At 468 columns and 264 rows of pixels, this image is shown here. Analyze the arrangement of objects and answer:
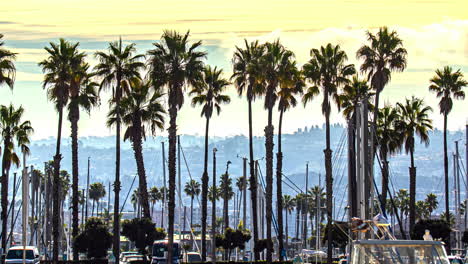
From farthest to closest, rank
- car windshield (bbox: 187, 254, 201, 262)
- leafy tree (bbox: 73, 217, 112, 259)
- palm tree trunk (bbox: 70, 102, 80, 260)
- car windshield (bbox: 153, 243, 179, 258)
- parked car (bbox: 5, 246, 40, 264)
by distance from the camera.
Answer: car windshield (bbox: 187, 254, 201, 262) → palm tree trunk (bbox: 70, 102, 80, 260) → car windshield (bbox: 153, 243, 179, 258) → leafy tree (bbox: 73, 217, 112, 259) → parked car (bbox: 5, 246, 40, 264)

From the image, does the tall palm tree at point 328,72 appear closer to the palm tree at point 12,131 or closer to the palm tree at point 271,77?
the palm tree at point 271,77

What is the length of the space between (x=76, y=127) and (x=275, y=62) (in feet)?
Answer: 50.0

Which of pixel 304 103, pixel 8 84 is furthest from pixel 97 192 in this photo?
pixel 8 84

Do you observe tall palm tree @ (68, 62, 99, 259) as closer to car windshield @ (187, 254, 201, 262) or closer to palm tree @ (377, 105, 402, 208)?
car windshield @ (187, 254, 201, 262)

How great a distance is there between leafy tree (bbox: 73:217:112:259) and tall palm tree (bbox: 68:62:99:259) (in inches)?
107

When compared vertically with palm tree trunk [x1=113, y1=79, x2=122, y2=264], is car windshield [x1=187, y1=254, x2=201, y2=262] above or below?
below

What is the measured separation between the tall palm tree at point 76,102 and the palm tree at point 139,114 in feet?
6.72

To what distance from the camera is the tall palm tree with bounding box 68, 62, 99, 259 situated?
192 feet

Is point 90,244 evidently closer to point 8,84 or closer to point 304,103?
point 8,84

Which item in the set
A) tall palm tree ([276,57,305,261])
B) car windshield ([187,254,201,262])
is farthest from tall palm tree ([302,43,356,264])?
car windshield ([187,254,201,262])

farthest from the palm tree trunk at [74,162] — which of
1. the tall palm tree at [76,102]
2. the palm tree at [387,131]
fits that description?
the palm tree at [387,131]

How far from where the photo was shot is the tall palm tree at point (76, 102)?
58500mm

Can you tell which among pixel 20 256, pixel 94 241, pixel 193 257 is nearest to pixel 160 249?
pixel 94 241

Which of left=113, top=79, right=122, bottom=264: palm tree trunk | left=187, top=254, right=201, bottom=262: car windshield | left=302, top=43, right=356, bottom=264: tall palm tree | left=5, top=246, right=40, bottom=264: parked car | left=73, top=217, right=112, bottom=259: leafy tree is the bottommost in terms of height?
left=187, top=254, right=201, bottom=262: car windshield
